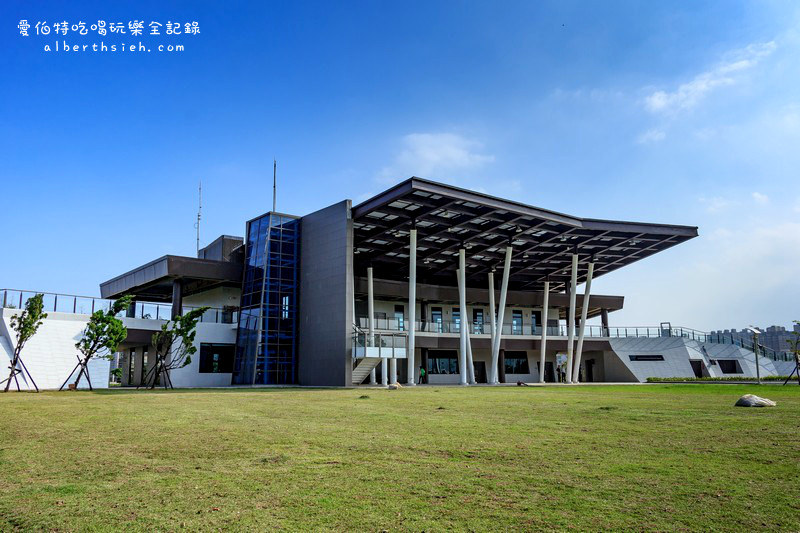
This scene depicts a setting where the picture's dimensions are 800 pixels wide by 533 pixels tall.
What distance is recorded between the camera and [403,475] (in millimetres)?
7176

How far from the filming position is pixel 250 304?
42344 millimetres

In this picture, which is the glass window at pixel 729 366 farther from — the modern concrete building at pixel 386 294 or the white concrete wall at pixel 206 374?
the white concrete wall at pixel 206 374

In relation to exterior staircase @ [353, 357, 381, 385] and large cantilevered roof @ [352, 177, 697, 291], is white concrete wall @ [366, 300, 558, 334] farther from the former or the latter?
exterior staircase @ [353, 357, 381, 385]

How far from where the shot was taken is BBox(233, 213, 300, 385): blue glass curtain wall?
4075cm

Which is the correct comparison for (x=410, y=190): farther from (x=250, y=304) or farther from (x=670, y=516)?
(x=670, y=516)

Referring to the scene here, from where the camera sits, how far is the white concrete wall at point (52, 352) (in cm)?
3444

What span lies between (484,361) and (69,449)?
50471 mm

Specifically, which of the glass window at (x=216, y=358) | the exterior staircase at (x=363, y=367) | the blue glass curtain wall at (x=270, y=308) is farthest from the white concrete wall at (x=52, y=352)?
the exterior staircase at (x=363, y=367)

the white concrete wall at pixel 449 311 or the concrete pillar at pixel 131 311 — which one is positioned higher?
the white concrete wall at pixel 449 311

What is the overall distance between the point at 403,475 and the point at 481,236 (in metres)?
37.2

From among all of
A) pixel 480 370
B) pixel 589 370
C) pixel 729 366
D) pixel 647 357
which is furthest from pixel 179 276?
pixel 729 366

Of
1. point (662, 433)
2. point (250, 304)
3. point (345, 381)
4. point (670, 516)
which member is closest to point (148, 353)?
point (250, 304)

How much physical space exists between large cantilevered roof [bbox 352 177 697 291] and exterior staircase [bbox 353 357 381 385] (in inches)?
347

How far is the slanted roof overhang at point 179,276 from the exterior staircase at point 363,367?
12.4 meters
